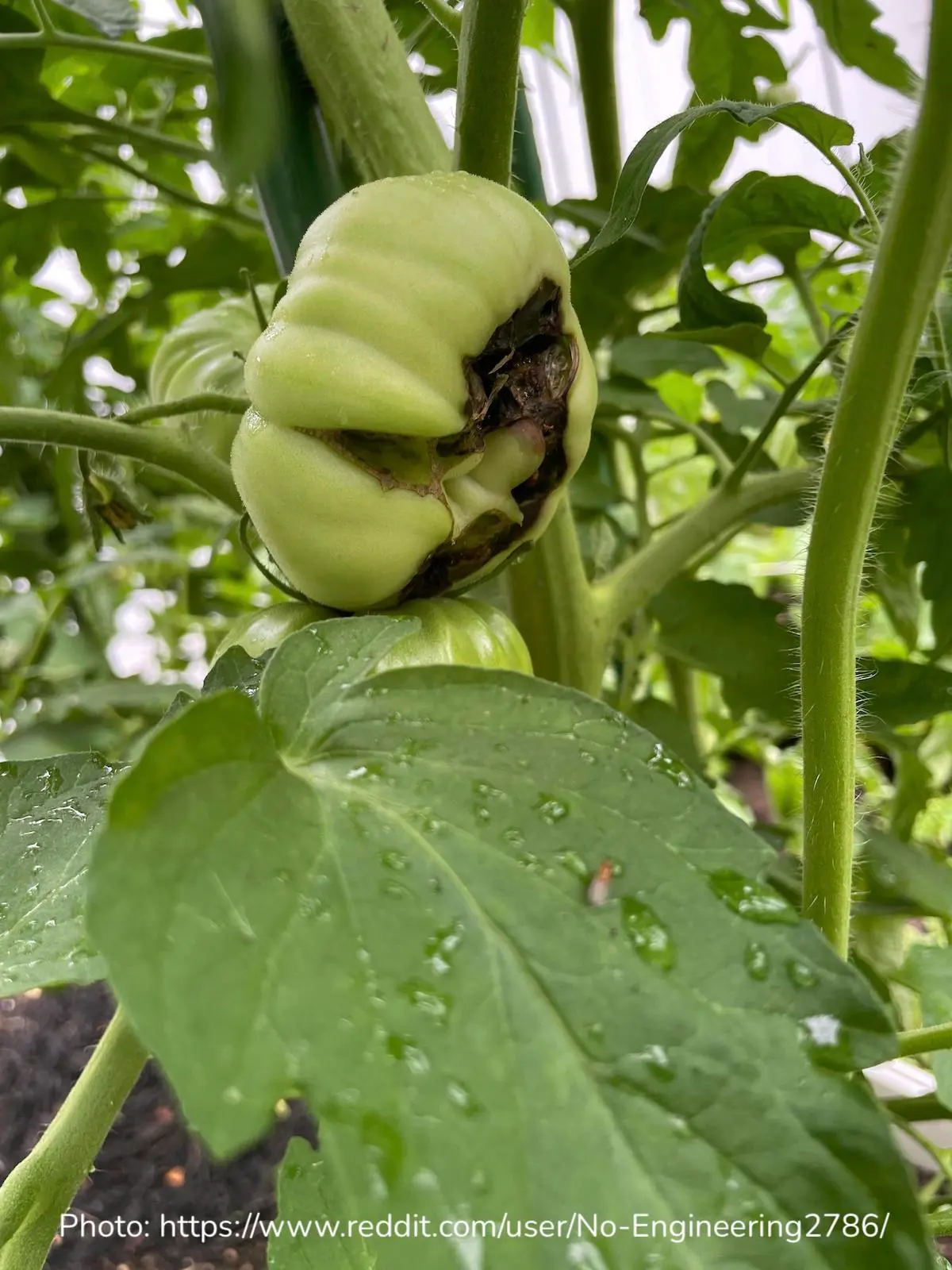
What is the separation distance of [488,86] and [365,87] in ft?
0.22

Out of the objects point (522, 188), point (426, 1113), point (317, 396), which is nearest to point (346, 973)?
point (426, 1113)

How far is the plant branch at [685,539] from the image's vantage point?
0.50m

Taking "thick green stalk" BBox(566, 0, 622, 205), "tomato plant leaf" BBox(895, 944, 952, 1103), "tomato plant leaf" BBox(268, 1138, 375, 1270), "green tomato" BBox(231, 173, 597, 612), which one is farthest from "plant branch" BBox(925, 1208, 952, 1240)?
"thick green stalk" BBox(566, 0, 622, 205)

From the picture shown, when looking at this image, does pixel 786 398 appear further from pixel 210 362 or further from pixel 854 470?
pixel 210 362

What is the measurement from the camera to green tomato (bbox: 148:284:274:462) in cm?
49

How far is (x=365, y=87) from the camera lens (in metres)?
0.38

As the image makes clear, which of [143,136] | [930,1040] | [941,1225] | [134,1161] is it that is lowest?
[134,1161]

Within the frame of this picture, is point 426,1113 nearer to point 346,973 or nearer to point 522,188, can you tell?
point 346,973

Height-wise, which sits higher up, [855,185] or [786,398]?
[855,185]

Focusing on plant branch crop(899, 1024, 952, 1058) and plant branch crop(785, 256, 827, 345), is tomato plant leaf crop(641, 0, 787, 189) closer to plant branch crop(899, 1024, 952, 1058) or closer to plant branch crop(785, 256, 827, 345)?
plant branch crop(785, 256, 827, 345)

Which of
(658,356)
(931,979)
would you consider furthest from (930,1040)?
(658,356)

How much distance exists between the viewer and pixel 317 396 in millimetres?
307

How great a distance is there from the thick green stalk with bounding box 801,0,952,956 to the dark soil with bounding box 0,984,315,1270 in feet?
1.05

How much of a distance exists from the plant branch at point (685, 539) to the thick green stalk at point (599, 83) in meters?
0.20
